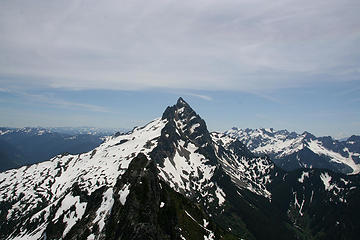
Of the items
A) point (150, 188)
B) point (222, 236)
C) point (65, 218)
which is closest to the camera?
point (150, 188)

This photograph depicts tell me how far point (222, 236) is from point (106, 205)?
78.3m

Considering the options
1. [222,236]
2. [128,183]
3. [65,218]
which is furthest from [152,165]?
[65,218]

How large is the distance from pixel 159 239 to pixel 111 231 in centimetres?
2000

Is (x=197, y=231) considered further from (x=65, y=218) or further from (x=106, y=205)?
(x=65, y=218)

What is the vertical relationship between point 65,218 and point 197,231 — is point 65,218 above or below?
below

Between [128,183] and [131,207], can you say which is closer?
[131,207]

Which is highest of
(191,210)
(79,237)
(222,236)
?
(79,237)

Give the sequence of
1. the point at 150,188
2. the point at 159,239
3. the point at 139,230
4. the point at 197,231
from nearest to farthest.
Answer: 1. the point at 139,230
2. the point at 159,239
3. the point at 150,188
4. the point at 197,231

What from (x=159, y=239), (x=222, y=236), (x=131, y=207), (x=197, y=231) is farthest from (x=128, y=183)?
(x=222, y=236)

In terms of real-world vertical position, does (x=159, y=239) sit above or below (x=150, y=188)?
below

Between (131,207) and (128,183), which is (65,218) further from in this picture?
(131,207)

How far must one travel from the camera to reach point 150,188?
13275 cm

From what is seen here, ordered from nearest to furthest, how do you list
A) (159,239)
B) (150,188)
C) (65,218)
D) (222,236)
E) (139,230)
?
1. (139,230)
2. (159,239)
3. (150,188)
4. (222,236)
5. (65,218)

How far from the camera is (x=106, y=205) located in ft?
455
